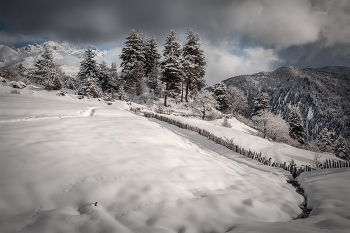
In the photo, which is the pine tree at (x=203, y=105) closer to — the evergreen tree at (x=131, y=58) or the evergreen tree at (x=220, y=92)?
the evergreen tree at (x=220, y=92)

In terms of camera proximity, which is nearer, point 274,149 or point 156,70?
point 274,149

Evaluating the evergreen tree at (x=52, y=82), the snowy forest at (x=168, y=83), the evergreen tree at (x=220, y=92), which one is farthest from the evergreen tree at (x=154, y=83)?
the evergreen tree at (x=52, y=82)

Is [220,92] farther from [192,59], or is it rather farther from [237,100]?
[192,59]

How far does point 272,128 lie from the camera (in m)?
21.2

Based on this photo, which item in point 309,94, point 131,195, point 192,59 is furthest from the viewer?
point 309,94

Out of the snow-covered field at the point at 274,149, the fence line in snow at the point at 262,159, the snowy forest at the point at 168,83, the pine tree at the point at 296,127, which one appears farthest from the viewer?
the pine tree at the point at 296,127

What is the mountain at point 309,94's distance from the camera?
78625 mm

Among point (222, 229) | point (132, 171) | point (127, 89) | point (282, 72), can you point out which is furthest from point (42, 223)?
point (282, 72)

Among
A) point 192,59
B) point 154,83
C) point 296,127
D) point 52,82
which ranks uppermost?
point 192,59

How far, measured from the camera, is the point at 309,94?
306 ft

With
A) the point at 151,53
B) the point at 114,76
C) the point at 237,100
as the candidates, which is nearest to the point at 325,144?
the point at 237,100

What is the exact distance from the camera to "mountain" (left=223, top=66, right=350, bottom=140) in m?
78.6

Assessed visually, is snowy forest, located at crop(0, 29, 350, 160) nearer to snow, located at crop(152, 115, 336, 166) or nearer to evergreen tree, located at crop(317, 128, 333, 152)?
evergreen tree, located at crop(317, 128, 333, 152)

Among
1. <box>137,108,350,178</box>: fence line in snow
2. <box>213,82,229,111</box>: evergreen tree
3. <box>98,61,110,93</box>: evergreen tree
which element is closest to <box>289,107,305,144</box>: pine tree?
<box>213,82,229,111</box>: evergreen tree
